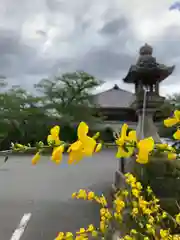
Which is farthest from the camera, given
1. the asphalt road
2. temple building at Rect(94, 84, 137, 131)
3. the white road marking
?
temple building at Rect(94, 84, 137, 131)

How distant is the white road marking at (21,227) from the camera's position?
345 centimetres

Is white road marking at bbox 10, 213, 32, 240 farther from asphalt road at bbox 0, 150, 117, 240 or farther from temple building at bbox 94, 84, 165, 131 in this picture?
temple building at bbox 94, 84, 165, 131

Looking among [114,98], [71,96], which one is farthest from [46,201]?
[114,98]

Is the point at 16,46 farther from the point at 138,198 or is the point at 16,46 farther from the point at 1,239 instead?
the point at 138,198

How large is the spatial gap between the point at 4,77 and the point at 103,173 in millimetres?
10754

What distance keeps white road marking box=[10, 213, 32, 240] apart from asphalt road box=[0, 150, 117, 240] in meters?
0.04

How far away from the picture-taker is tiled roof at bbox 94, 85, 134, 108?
71.1ft

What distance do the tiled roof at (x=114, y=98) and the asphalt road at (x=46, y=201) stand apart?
44.2 ft

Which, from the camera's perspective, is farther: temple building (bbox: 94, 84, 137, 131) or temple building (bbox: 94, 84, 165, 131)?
temple building (bbox: 94, 84, 137, 131)

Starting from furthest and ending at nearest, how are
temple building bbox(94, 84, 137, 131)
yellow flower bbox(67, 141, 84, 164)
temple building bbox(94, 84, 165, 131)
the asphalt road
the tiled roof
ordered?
the tiled roof < temple building bbox(94, 84, 137, 131) < temple building bbox(94, 84, 165, 131) < the asphalt road < yellow flower bbox(67, 141, 84, 164)

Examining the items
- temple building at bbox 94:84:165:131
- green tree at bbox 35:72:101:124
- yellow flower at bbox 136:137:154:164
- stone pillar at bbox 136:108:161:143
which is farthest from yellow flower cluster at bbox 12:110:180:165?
temple building at bbox 94:84:165:131

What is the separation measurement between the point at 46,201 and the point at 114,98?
18521 mm

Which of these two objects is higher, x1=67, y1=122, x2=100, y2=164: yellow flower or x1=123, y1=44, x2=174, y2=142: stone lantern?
x1=123, y1=44, x2=174, y2=142: stone lantern

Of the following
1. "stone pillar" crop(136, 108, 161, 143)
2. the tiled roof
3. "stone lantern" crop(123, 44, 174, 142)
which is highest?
the tiled roof
